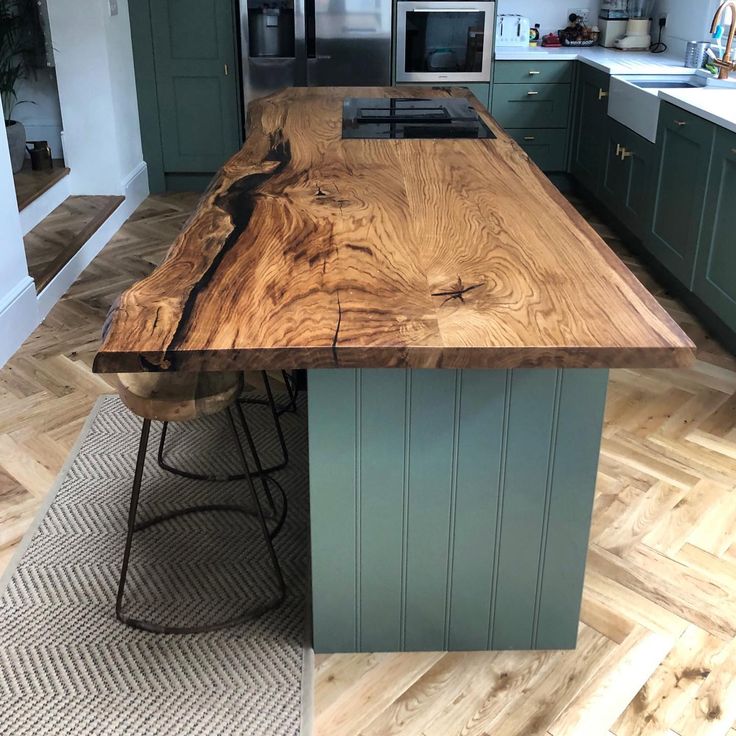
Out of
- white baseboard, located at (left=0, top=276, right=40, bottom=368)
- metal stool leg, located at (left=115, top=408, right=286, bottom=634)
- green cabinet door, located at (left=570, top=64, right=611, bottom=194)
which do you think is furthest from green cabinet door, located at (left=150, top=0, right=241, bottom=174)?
metal stool leg, located at (left=115, top=408, right=286, bottom=634)

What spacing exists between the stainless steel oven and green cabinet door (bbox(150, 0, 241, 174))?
3.26ft

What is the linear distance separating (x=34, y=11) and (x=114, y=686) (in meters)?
3.97

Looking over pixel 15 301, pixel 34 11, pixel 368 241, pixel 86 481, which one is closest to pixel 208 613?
pixel 86 481

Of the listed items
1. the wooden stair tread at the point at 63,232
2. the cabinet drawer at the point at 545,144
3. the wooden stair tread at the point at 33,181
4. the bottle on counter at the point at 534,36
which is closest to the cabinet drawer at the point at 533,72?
the cabinet drawer at the point at 545,144

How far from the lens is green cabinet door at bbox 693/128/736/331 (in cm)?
319

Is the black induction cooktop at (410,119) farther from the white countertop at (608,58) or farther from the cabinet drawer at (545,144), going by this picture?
the cabinet drawer at (545,144)

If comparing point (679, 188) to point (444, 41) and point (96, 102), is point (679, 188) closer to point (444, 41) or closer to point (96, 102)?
point (444, 41)

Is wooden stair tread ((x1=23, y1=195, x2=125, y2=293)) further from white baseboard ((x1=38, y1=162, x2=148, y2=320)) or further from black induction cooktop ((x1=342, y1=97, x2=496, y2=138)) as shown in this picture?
black induction cooktop ((x1=342, y1=97, x2=496, y2=138))

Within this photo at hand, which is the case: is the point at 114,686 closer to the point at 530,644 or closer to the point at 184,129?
the point at 530,644

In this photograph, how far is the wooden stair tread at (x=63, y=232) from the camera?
12.5ft

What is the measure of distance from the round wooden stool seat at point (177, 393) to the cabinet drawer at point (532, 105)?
3.88 meters

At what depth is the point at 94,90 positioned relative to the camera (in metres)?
4.66

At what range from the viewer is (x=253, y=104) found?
11.3 ft

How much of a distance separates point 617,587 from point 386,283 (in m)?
1.01
